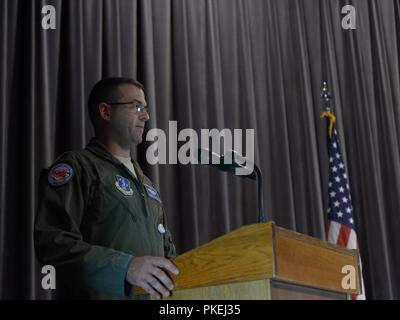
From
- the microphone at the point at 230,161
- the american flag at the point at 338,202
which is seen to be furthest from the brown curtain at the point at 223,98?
the microphone at the point at 230,161

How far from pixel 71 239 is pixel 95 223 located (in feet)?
0.71

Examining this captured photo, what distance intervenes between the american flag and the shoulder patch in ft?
5.96

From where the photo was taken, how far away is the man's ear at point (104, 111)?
7.21 ft

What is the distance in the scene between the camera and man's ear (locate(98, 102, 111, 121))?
7.21ft

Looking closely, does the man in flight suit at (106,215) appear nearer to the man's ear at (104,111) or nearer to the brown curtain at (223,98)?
the man's ear at (104,111)

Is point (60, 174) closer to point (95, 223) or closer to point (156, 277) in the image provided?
point (95, 223)

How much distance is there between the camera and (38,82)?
305 cm

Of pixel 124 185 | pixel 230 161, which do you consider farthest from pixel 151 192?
pixel 230 161

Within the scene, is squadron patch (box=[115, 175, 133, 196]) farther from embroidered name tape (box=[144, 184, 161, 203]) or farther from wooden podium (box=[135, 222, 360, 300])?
wooden podium (box=[135, 222, 360, 300])

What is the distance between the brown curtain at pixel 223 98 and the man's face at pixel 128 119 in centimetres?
87

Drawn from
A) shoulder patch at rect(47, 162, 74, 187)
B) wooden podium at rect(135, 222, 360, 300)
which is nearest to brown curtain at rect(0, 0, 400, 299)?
shoulder patch at rect(47, 162, 74, 187)

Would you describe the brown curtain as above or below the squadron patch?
above

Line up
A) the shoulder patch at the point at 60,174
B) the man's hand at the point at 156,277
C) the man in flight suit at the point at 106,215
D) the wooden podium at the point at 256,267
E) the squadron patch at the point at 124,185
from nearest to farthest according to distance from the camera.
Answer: the wooden podium at the point at 256,267 → the man's hand at the point at 156,277 → the man in flight suit at the point at 106,215 → the shoulder patch at the point at 60,174 → the squadron patch at the point at 124,185
